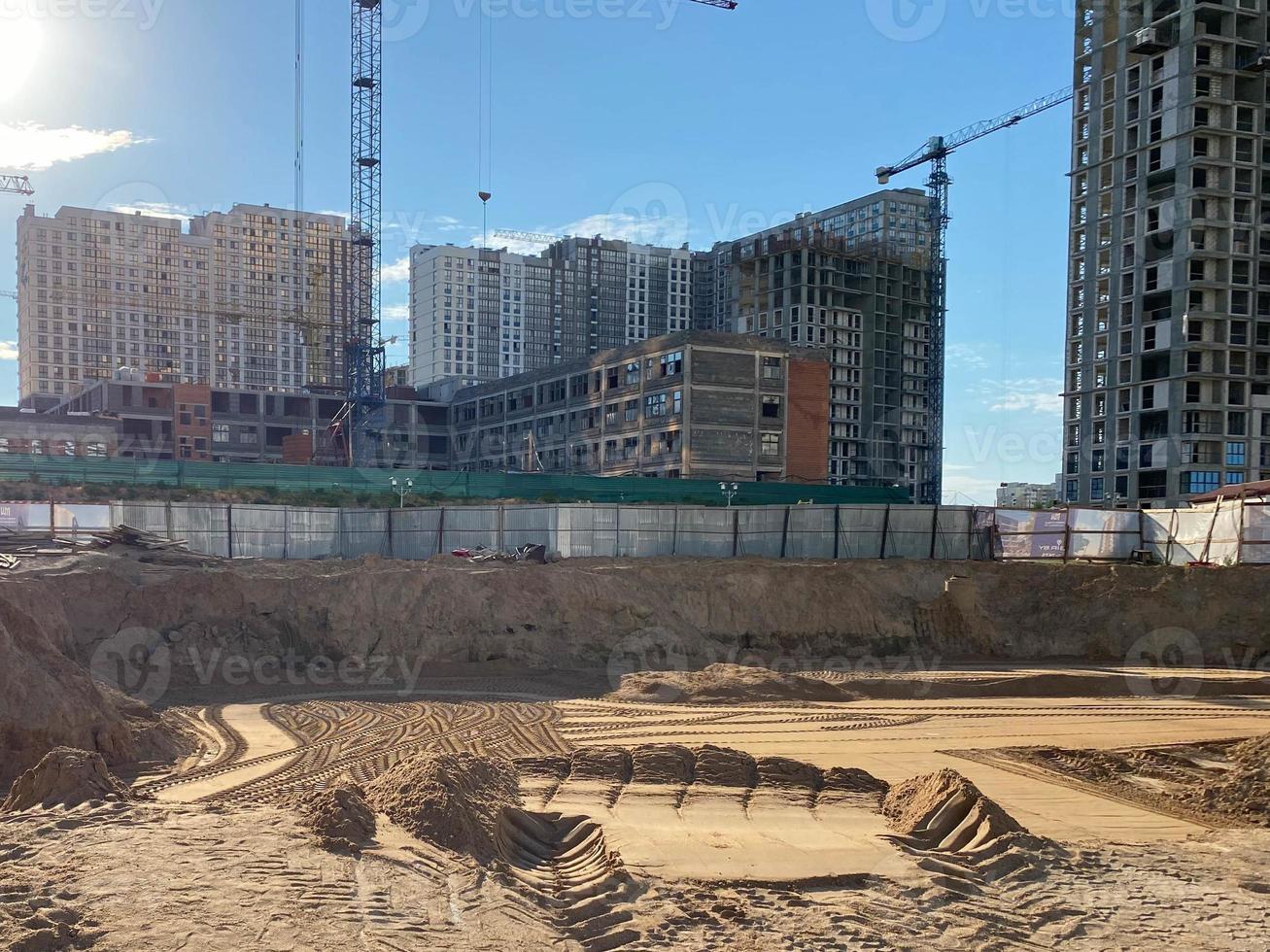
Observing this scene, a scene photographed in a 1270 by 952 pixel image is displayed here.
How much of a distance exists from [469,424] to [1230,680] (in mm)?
78739

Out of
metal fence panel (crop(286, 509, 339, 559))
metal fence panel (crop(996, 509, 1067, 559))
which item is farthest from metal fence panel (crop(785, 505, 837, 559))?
metal fence panel (crop(286, 509, 339, 559))

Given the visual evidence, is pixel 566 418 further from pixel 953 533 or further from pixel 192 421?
pixel 953 533

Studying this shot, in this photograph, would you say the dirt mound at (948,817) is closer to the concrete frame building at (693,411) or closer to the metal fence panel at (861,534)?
the metal fence panel at (861,534)

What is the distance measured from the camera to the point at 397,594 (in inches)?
981

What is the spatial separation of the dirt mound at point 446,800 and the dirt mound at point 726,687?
9500 mm

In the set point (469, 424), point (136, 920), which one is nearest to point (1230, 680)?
point (136, 920)

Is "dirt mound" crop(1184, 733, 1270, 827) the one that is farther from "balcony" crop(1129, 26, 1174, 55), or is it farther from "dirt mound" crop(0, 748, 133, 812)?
"balcony" crop(1129, 26, 1174, 55)

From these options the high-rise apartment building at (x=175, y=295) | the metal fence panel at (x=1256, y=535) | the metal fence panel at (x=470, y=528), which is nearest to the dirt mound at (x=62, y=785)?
the metal fence panel at (x=470, y=528)

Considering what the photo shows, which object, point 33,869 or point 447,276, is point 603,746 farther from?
point 447,276

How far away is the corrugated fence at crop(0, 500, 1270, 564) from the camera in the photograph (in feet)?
105

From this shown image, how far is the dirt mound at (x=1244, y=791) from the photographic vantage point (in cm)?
1267

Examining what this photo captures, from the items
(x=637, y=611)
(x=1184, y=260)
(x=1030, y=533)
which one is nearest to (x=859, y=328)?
(x=1184, y=260)

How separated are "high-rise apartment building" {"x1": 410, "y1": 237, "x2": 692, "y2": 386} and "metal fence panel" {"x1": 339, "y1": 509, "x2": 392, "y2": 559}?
106509 mm

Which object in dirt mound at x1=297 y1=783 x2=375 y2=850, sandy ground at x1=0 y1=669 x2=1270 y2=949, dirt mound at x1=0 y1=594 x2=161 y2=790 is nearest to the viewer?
sandy ground at x1=0 y1=669 x2=1270 y2=949
